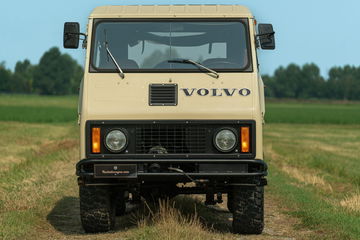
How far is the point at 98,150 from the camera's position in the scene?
8.66 metres

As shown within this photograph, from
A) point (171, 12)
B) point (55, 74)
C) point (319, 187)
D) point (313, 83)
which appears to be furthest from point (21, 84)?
point (171, 12)

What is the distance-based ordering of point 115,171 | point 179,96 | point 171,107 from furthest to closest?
point 179,96 → point 171,107 → point 115,171

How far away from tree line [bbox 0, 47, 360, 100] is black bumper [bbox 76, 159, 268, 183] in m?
163

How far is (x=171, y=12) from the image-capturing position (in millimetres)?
9445

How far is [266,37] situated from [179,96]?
1.27m

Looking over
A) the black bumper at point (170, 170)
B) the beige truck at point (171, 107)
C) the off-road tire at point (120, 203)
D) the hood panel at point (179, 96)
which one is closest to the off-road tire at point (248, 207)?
the beige truck at point (171, 107)

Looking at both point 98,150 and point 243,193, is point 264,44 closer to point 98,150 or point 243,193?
point 243,193

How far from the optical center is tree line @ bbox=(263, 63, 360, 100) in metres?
184

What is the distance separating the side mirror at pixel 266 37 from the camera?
9.11 metres

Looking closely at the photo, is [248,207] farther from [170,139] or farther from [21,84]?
[21,84]

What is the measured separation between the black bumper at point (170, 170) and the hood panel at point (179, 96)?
20.4 inches

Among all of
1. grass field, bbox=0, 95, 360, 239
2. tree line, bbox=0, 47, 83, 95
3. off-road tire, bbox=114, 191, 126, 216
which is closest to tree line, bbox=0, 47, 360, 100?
tree line, bbox=0, 47, 83, 95

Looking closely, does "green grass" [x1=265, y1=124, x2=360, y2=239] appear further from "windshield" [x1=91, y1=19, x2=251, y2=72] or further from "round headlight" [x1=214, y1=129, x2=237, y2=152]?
"windshield" [x1=91, y1=19, x2=251, y2=72]

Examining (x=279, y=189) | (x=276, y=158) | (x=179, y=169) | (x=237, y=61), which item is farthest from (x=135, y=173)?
(x=276, y=158)
